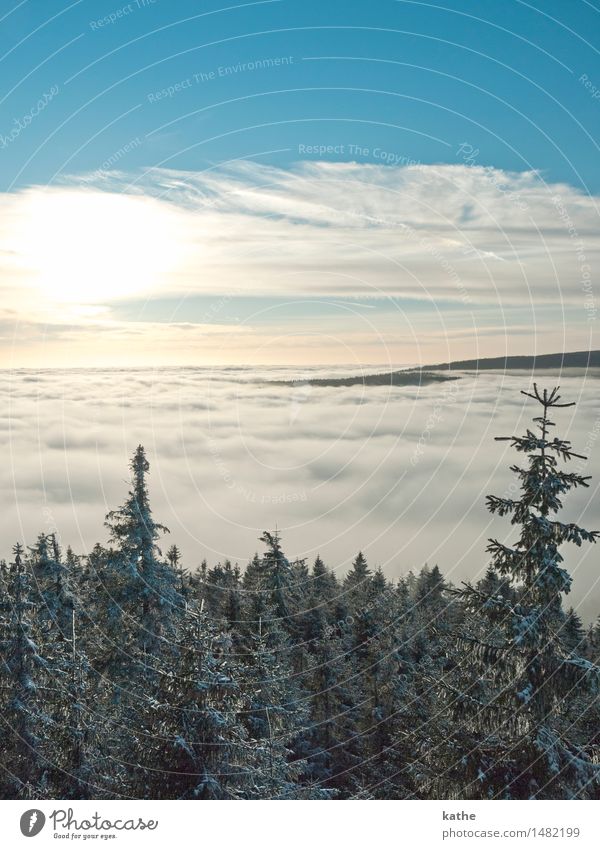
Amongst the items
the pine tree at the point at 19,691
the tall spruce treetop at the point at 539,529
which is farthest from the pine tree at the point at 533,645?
the pine tree at the point at 19,691

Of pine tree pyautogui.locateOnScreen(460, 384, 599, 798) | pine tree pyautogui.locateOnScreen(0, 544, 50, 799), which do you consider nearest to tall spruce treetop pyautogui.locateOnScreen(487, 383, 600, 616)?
pine tree pyautogui.locateOnScreen(460, 384, 599, 798)

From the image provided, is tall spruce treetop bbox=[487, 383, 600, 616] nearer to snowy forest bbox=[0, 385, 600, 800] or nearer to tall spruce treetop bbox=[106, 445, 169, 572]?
snowy forest bbox=[0, 385, 600, 800]

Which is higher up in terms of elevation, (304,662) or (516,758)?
(304,662)

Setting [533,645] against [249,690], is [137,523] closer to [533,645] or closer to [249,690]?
[249,690]

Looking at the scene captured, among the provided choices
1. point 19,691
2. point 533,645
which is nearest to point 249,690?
point 19,691

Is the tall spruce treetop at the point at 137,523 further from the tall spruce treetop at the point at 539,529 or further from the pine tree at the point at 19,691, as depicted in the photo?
the tall spruce treetop at the point at 539,529

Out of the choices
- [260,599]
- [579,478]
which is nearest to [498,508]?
[579,478]

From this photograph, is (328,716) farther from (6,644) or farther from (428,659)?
(6,644)
